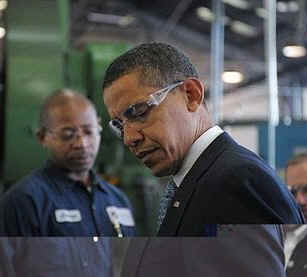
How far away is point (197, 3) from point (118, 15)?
0.98 m

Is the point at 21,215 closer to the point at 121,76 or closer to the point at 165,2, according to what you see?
the point at 121,76

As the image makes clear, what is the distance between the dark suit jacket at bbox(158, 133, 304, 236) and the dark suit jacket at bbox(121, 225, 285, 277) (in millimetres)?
78

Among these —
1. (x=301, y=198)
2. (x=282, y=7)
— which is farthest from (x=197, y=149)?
(x=282, y=7)

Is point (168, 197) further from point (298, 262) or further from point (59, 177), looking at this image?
point (59, 177)

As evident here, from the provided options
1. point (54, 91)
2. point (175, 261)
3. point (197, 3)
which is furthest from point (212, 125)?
point (197, 3)

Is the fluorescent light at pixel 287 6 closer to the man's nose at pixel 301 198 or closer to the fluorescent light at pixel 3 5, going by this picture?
the fluorescent light at pixel 3 5

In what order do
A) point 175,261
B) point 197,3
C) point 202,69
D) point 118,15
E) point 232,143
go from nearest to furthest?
point 175,261 < point 232,143 < point 197,3 < point 118,15 < point 202,69

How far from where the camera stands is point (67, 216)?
2023 millimetres

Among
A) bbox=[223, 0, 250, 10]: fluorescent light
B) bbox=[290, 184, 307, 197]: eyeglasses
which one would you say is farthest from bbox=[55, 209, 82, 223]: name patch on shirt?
bbox=[223, 0, 250, 10]: fluorescent light

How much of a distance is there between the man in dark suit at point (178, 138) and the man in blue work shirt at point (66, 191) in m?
0.87

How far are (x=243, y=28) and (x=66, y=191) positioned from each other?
5335 mm

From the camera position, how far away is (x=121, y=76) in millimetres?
1098

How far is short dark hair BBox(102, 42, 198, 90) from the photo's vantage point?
1.08 meters

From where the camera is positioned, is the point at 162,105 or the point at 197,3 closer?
the point at 162,105
